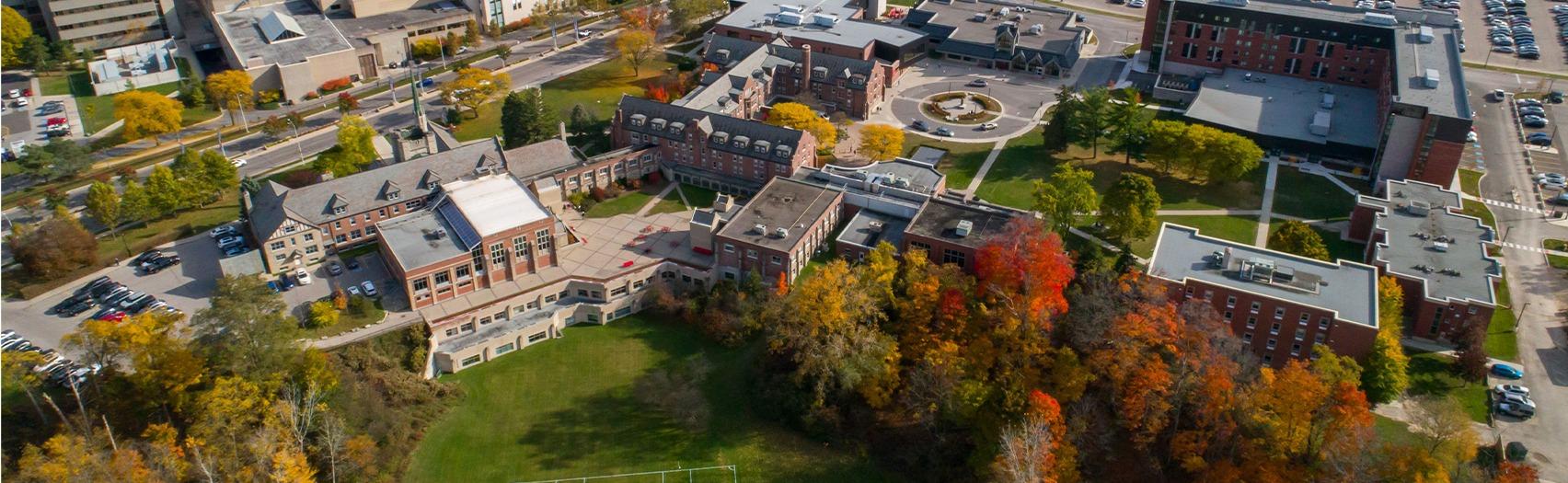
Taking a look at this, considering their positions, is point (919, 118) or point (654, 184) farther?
point (919, 118)

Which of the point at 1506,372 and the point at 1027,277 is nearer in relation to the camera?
the point at 1027,277

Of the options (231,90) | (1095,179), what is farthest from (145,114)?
(1095,179)

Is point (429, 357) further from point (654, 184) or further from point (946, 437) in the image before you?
point (946, 437)

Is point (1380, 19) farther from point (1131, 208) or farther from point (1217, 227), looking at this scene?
point (1131, 208)

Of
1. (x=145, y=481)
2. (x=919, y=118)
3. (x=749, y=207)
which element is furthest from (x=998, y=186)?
(x=145, y=481)

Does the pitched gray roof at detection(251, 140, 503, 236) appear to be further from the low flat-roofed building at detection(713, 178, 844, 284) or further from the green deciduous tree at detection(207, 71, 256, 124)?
the green deciduous tree at detection(207, 71, 256, 124)

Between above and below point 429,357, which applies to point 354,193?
above

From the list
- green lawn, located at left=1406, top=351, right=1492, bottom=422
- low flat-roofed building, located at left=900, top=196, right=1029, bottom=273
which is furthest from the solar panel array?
green lawn, located at left=1406, top=351, right=1492, bottom=422
